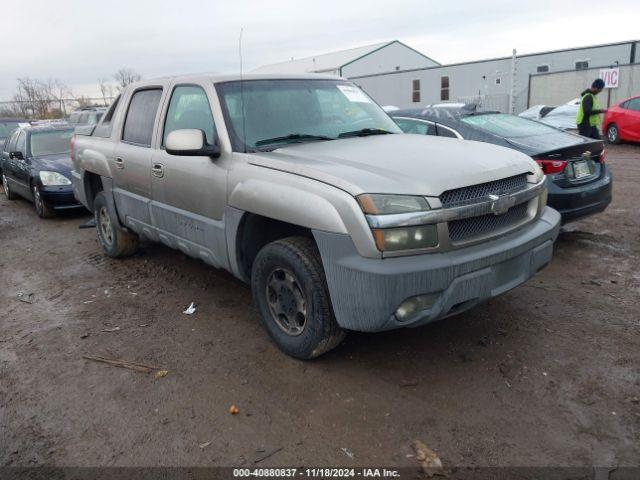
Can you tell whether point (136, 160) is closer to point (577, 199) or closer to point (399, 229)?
point (399, 229)

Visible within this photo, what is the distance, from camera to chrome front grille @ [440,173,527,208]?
2.98 meters

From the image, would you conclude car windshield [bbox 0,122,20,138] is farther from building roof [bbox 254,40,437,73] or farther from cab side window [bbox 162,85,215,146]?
building roof [bbox 254,40,437,73]

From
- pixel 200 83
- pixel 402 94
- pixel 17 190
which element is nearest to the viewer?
pixel 200 83

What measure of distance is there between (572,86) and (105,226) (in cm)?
2316

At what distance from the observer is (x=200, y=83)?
13.4 feet

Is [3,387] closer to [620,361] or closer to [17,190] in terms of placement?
[620,361]

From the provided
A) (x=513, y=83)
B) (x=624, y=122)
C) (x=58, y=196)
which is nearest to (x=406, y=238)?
(x=58, y=196)

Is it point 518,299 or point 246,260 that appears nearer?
point 246,260

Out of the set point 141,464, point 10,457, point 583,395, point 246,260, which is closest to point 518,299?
point 583,395

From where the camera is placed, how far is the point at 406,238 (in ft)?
9.33

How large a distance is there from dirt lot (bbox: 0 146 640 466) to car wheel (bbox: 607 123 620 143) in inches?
455

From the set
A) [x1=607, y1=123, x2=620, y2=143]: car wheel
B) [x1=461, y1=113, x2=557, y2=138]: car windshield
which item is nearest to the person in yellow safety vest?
[x1=461, y1=113, x2=557, y2=138]: car windshield

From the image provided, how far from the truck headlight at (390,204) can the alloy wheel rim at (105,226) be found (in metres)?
4.01

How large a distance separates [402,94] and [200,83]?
1278 inches
